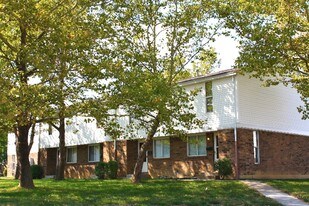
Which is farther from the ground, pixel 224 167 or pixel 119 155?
pixel 119 155

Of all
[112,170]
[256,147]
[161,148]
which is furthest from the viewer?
[112,170]

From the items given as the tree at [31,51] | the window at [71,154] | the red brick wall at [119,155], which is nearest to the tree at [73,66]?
the tree at [31,51]

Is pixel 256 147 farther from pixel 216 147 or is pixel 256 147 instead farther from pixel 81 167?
pixel 81 167

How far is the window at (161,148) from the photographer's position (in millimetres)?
29516

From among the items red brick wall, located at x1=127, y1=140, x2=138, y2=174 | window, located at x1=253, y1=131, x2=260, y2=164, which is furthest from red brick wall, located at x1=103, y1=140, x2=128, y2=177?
window, located at x1=253, y1=131, x2=260, y2=164

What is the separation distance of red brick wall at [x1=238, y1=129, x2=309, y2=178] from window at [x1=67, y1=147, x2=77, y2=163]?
16.9 meters

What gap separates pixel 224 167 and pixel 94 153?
14.4 m

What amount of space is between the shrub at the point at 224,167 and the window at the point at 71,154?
1647cm

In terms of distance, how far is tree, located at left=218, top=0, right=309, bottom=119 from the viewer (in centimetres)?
1914

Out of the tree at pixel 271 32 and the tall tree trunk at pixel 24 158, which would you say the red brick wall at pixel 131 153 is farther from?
the tree at pixel 271 32

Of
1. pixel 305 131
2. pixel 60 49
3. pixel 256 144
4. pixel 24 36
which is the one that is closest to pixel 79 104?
pixel 60 49

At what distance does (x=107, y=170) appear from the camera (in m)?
30.2

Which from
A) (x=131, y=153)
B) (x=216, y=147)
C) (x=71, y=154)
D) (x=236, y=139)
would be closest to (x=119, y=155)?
(x=131, y=153)

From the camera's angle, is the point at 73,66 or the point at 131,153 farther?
the point at 131,153
